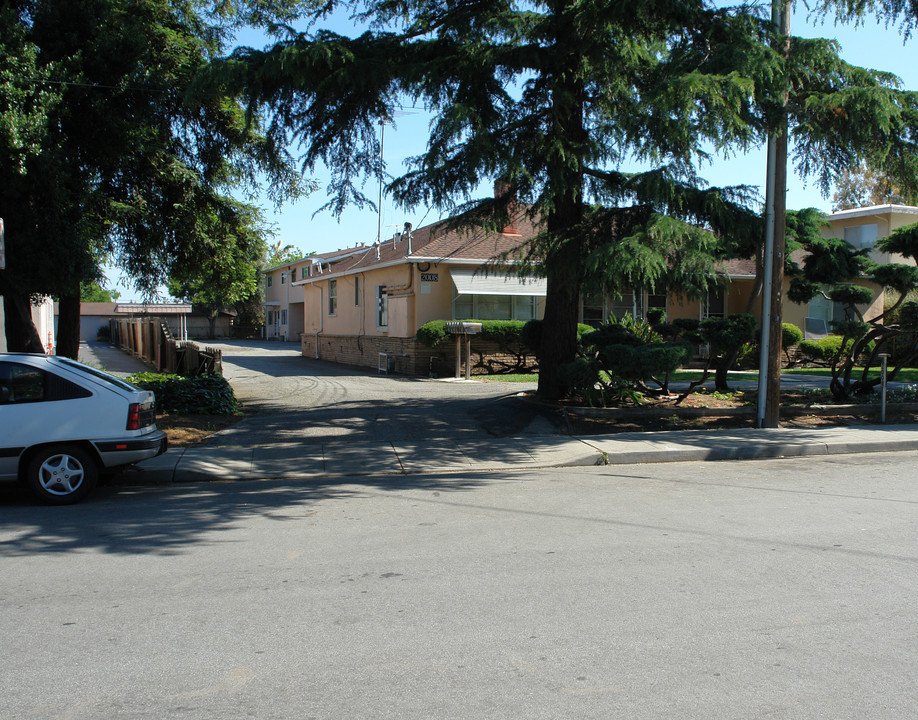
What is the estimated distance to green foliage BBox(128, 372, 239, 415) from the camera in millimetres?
Result: 13773

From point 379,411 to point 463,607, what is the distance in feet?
32.6

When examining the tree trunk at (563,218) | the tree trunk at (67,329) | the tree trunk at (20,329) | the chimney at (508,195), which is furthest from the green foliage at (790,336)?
the tree trunk at (20,329)

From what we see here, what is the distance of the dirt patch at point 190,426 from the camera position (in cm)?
1150

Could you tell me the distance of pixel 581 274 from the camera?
11.7m

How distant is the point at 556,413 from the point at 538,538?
713 centimetres

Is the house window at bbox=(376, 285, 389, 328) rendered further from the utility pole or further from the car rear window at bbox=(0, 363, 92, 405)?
the car rear window at bbox=(0, 363, 92, 405)

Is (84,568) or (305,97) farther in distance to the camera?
(305,97)

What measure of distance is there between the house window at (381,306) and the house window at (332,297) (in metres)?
5.40

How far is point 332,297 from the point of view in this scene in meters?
32.8

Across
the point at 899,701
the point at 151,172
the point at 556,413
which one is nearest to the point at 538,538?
the point at 899,701

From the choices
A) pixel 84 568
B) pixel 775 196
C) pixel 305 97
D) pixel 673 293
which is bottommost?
pixel 84 568

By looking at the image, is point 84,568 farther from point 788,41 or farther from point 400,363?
point 400,363

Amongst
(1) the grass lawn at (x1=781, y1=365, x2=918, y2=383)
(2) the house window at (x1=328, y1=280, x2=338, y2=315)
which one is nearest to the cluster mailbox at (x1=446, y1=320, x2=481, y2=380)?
(1) the grass lawn at (x1=781, y1=365, x2=918, y2=383)

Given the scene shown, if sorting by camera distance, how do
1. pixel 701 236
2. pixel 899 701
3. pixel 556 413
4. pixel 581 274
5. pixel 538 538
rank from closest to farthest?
1. pixel 899 701
2. pixel 538 538
3. pixel 701 236
4. pixel 581 274
5. pixel 556 413
